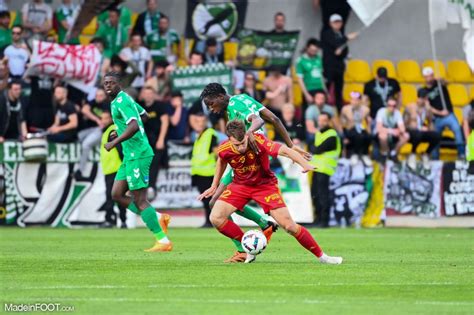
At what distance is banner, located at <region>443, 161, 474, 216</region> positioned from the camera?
2486cm

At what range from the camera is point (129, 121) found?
15930 mm

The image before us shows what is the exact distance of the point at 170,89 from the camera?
24.8 meters

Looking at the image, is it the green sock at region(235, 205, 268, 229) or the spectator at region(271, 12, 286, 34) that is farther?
the spectator at region(271, 12, 286, 34)

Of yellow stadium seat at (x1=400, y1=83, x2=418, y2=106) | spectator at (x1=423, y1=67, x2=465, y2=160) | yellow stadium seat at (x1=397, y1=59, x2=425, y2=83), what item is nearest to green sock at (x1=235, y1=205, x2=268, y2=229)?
spectator at (x1=423, y1=67, x2=465, y2=160)

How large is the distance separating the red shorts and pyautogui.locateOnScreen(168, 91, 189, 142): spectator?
1076 cm

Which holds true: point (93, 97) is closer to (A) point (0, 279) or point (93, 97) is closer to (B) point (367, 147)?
(B) point (367, 147)

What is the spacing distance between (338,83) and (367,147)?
2.02 metres

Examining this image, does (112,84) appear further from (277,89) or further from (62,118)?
(277,89)

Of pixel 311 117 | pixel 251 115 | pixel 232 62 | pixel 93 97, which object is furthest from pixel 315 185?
pixel 251 115

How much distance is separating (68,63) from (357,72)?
7325mm

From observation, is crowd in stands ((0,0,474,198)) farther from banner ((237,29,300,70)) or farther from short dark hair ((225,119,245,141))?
short dark hair ((225,119,245,141))

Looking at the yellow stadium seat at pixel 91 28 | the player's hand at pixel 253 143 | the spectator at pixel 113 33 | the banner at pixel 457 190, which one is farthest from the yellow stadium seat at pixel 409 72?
the player's hand at pixel 253 143

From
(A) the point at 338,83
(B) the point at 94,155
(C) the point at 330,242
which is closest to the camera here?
(C) the point at 330,242

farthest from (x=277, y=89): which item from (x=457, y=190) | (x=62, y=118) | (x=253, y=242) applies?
(x=253, y=242)
